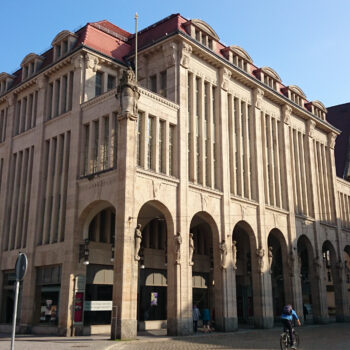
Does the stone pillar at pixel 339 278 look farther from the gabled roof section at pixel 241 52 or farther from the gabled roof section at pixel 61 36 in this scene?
the gabled roof section at pixel 61 36

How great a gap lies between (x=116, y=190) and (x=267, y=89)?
67.6 ft

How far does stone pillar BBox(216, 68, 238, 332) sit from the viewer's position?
103 feet

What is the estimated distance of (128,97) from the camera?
1086 inches

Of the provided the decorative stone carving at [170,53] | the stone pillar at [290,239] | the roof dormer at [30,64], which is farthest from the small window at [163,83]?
the stone pillar at [290,239]

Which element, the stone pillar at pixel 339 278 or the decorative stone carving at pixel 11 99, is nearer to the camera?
the decorative stone carving at pixel 11 99

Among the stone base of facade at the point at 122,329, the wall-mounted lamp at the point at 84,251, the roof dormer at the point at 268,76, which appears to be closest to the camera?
the stone base of facade at the point at 122,329

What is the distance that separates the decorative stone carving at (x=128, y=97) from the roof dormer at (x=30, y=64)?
42.7 ft

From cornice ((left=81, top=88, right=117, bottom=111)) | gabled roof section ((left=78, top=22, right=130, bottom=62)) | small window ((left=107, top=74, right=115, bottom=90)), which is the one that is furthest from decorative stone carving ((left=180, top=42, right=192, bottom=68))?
cornice ((left=81, top=88, right=117, bottom=111))

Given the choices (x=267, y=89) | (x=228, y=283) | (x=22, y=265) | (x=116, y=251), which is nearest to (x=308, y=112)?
(x=267, y=89)

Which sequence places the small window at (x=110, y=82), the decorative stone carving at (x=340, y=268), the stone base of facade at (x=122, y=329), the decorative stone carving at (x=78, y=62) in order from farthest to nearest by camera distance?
1. the decorative stone carving at (x=340, y=268)
2. the small window at (x=110, y=82)
3. the decorative stone carving at (x=78, y=62)
4. the stone base of facade at (x=122, y=329)

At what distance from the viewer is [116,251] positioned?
83.2ft

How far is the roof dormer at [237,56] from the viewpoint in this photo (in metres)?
37.8

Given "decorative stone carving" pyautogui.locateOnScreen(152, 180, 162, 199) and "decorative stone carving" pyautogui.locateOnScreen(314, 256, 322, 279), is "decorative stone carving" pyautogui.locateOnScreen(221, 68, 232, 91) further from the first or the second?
"decorative stone carving" pyautogui.locateOnScreen(314, 256, 322, 279)

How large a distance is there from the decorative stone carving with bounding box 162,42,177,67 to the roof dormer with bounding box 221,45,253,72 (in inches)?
261
